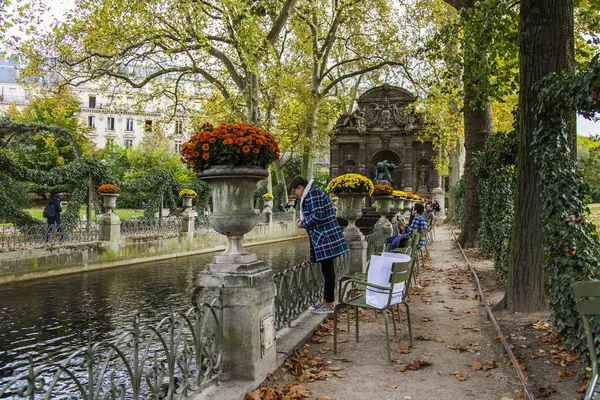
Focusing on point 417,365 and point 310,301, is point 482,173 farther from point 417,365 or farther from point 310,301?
point 417,365

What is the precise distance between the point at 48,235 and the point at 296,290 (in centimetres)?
1047

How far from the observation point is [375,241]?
1152 cm

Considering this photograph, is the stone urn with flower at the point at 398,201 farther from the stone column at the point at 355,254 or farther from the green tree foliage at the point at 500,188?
the stone column at the point at 355,254

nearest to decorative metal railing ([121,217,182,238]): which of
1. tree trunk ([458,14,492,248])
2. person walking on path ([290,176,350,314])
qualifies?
tree trunk ([458,14,492,248])

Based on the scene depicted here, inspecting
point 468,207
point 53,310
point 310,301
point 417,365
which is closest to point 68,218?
point 53,310

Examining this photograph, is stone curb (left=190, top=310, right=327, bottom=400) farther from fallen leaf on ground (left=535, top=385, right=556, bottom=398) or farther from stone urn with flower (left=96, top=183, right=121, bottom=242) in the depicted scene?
stone urn with flower (left=96, top=183, right=121, bottom=242)

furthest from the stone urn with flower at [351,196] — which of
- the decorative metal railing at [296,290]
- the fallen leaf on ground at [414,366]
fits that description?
the fallen leaf on ground at [414,366]

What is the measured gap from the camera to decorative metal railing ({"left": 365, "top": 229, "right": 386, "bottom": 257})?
10559mm

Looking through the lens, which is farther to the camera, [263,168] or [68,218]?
[68,218]

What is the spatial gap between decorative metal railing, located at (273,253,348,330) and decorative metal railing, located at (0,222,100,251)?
358 inches

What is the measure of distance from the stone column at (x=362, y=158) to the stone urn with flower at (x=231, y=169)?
40.0 meters

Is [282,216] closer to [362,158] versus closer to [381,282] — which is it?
[362,158]

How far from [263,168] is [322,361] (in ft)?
6.81

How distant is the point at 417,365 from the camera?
484cm
